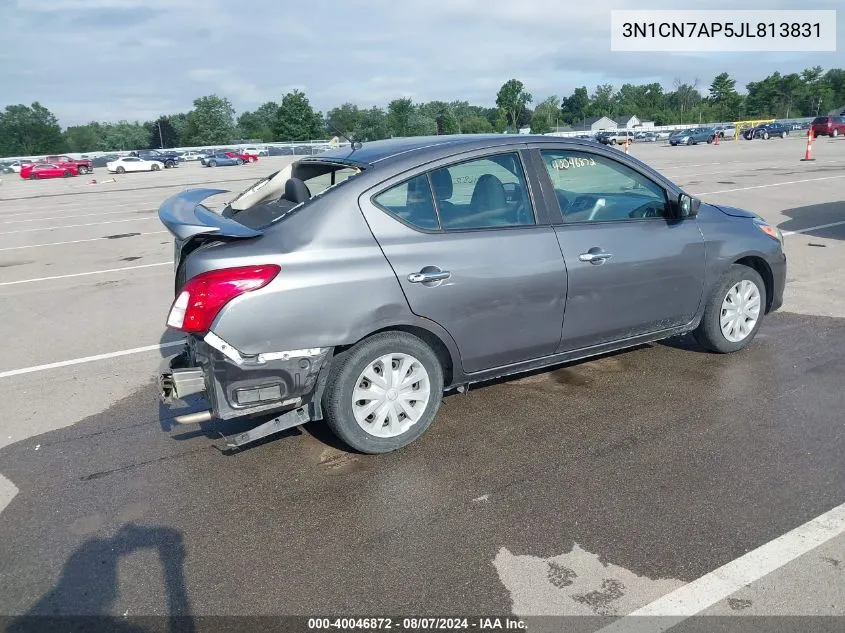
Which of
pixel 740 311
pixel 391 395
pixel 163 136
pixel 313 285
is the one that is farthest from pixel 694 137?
pixel 163 136

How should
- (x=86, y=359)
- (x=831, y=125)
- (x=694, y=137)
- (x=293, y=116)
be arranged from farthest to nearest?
(x=293, y=116)
(x=831, y=125)
(x=694, y=137)
(x=86, y=359)

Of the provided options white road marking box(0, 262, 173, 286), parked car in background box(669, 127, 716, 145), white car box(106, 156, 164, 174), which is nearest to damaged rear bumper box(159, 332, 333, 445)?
white road marking box(0, 262, 173, 286)

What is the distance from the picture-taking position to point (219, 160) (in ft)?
165

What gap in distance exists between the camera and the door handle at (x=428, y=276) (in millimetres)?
3816

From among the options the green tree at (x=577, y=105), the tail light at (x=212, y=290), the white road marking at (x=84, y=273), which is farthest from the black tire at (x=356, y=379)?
the green tree at (x=577, y=105)

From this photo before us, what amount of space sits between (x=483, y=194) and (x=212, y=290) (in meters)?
1.79

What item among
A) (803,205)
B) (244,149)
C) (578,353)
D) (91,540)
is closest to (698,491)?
(578,353)

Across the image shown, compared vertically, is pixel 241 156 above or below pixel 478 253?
above

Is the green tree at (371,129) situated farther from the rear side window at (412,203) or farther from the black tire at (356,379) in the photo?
the black tire at (356,379)

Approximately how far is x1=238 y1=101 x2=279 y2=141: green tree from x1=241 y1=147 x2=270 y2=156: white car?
176 feet

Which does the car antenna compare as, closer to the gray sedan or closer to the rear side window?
the gray sedan

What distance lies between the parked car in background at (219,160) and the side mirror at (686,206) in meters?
49.3

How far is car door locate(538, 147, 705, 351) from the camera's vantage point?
440 cm

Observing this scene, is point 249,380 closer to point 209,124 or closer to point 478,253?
point 478,253
